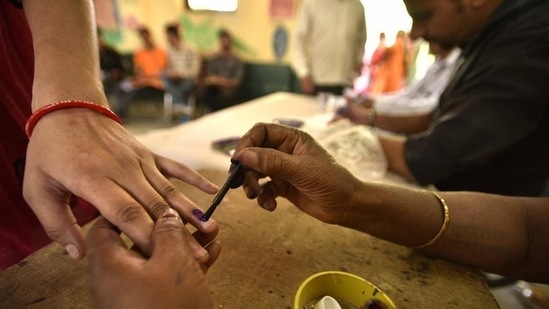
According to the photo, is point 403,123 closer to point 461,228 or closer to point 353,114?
point 353,114

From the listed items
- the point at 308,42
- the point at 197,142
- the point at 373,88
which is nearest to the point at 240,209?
the point at 197,142

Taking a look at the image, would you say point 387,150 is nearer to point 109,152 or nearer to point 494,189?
point 494,189

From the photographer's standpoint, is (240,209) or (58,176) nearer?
(58,176)

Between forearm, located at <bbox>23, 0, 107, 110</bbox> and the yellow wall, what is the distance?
15.5ft

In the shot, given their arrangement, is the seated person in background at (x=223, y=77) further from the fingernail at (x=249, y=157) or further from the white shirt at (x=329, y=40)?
the fingernail at (x=249, y=157)

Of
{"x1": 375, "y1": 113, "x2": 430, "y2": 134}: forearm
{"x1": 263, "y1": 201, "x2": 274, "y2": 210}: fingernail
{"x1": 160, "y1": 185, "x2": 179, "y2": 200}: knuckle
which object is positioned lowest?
{"x1": 375, "y1": 113, "x2": 430, "y2": 134}: forearm

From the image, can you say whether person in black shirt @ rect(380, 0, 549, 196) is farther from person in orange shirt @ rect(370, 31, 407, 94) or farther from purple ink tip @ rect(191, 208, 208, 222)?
person in orange shirt @ rect(370, 31, 407, 94)

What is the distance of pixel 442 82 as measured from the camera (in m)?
2.40

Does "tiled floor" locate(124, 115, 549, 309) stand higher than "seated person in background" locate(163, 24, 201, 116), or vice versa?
"tiled floor" locate(124, 115, 549, 309)

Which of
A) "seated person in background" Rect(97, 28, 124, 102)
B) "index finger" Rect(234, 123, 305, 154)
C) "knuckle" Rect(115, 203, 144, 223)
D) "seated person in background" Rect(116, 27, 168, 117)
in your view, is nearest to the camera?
"knuckle" Rect(115, 203, 144, 223)

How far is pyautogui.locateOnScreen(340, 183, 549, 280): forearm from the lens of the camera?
31.6 inches

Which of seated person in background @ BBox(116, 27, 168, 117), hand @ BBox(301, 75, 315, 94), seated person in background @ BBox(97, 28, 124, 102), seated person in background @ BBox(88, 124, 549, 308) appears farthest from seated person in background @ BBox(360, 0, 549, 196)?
seated person in background @ BBox(97, 28, 124, 102)

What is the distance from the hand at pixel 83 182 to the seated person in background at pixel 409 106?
160 centimetres

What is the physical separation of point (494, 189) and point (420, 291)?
78cm
